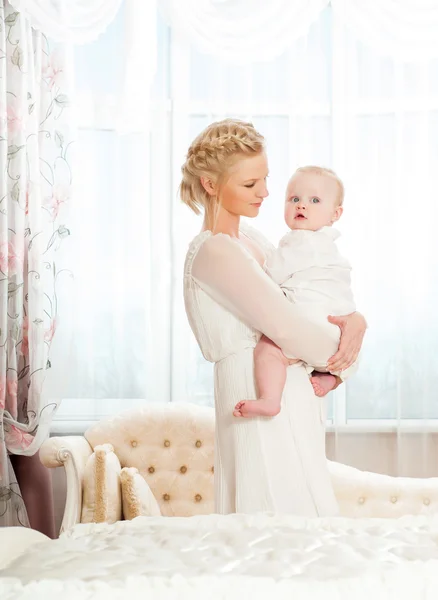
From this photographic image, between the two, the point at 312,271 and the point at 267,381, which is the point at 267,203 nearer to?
the point at 312,271

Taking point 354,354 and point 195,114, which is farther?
point 195,114

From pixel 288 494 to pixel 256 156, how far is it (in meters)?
0.89

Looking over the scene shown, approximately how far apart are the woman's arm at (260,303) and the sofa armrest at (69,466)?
4.33 feet

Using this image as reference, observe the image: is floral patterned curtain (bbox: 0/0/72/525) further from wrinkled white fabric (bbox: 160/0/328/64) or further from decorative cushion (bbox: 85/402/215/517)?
wrinkled white fabric (bbox: 160/0/328/64)

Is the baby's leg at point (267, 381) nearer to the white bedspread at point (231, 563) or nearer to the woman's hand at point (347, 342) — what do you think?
the woman's hand at point (347, 342)

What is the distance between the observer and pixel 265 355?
1.94 meters

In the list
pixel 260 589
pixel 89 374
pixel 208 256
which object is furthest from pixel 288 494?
pixel 89 374

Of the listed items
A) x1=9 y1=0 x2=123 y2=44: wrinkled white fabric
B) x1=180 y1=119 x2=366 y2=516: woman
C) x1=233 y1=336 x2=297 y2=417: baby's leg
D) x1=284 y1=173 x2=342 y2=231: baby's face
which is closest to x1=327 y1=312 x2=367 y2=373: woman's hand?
x1=180 y1=119 x2=366 y2=516: woman

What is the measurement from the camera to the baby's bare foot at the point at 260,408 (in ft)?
6.14

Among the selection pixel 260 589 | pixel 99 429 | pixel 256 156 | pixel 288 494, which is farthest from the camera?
pixel 99 429

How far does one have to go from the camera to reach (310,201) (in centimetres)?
212

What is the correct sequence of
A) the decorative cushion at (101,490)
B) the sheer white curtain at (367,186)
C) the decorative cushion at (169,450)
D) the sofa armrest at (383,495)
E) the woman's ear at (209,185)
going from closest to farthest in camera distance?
the woman's ear at (209,185), the decorative cushion at (101,490), the sofa armrest at (383,495), the decorative cushion at (169,450), the sheer white curtain at (367,186)

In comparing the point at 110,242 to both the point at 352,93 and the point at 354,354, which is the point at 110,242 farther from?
the point at 354,354

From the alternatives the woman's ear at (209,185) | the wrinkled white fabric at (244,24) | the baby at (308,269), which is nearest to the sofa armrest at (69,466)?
the baby at (308,269)
